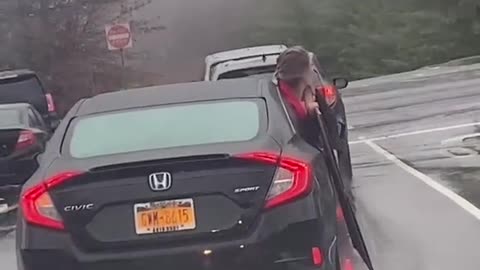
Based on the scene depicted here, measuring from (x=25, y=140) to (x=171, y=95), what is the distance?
710 centimetres

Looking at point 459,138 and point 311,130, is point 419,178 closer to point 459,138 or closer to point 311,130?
point 459,138

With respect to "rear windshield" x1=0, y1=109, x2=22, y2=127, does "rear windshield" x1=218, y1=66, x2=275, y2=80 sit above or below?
above

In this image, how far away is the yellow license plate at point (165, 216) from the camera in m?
6.88

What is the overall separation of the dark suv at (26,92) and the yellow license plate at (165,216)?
1359cm

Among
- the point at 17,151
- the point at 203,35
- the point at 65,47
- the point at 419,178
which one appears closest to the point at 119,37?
the point at 65,47

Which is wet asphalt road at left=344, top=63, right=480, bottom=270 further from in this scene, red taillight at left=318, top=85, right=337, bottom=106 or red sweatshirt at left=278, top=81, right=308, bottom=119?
red sweatshirt at left=278, top=81, right=308, bottom=119

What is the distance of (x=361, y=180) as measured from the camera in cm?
1485

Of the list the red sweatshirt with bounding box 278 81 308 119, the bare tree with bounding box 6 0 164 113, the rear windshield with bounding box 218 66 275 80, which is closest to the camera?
the red sweatshirt with bounding box 278 81 308 119

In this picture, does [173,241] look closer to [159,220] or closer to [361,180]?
[159,220]

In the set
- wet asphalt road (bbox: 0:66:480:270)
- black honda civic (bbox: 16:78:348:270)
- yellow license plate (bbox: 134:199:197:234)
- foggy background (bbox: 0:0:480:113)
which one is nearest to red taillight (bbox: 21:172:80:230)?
black honda civic (bbox: 16:78:348:270)

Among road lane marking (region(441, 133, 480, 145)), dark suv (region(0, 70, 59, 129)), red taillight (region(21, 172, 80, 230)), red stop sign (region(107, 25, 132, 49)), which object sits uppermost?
red taillight (region(21, 172, 80, 230))

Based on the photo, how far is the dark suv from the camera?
2055 cm

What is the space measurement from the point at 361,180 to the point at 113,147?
7872 mm

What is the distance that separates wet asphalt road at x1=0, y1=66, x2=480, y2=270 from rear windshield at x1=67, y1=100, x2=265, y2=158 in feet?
8.03
